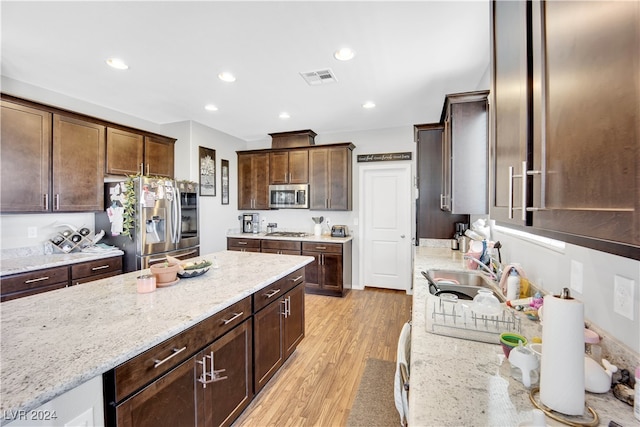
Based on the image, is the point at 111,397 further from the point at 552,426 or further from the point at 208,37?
the point at 208,37

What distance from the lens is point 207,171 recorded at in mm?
4402

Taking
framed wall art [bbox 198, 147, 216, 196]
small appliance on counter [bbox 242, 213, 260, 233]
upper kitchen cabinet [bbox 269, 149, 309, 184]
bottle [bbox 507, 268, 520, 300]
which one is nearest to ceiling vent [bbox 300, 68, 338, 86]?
upper kitchen cabinet [bbox 269, 149, 309, 184]

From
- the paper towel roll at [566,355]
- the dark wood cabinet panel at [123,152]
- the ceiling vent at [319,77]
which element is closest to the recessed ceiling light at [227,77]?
the ceiling vent at [319,77]

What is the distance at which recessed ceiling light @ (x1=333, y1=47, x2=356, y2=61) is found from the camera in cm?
219

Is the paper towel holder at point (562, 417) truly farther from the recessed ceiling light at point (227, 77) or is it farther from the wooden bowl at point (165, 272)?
the recessed ceiling light at point (227, 77)

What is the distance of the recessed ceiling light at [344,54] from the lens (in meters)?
2.19

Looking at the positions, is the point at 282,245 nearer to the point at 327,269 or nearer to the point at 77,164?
the point at 327,269

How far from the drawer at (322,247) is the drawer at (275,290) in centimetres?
173

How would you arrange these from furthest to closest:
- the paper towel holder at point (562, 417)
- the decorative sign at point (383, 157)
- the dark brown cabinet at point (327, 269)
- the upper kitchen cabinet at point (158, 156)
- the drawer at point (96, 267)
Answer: the decorative sign at point (383, 157) < the dark brown cabinet at point (327, 269) < the upper kitchen cabinet at point (158, 156) < the drawer at point (96, 267) < the paper towel holder at point (562, 417)

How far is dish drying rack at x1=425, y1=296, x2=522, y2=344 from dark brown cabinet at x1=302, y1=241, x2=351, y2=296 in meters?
2.91

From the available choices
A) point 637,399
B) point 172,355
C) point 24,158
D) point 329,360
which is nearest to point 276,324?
point 329,360

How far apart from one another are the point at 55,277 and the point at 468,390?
11.2 ft

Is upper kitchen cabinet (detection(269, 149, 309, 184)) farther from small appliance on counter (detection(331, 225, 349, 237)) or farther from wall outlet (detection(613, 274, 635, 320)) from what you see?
wall outlet (detection(613, 274, 635, 320))

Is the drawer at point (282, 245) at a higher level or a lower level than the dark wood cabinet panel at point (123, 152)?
lower
